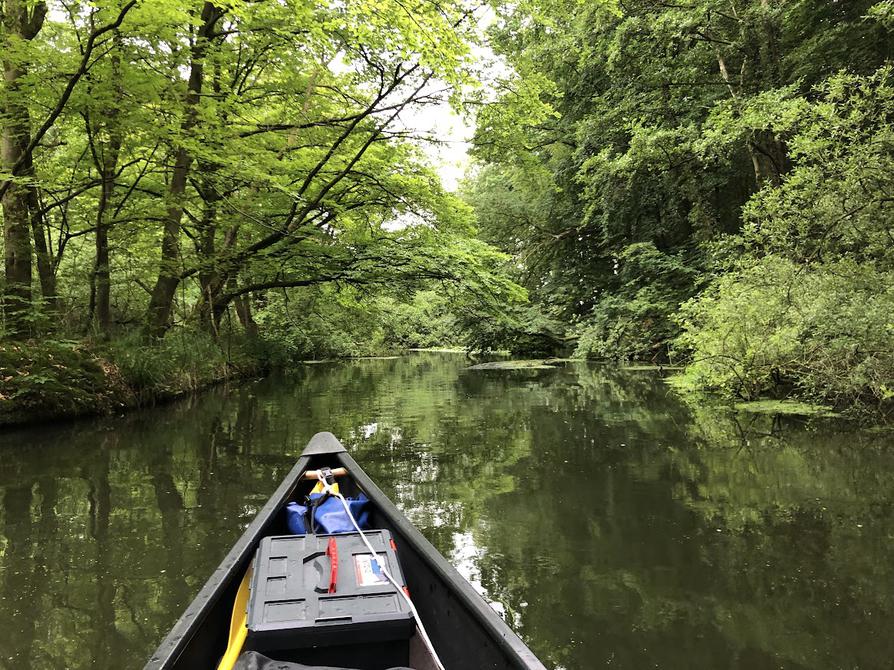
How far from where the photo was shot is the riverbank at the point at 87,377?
641 cm

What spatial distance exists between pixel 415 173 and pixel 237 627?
9120 millimetres

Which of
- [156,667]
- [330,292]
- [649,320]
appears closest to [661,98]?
[649,320]

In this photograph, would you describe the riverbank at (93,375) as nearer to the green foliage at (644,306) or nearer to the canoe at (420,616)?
the canoe at (420,616)

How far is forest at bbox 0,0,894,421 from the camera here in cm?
627

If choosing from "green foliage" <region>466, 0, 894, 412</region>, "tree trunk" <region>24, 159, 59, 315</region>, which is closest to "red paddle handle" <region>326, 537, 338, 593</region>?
"green foliage" <region>466, 0, 894, 412</region>

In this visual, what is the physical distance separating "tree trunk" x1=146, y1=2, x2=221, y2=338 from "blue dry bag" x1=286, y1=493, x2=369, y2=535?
631cm

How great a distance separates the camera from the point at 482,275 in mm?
10008

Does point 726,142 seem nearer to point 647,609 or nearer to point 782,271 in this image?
point 782,271

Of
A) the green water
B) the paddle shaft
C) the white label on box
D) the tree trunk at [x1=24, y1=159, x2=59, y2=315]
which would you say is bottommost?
the green water

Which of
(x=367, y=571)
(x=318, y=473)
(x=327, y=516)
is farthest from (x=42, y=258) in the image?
(x=367, y=571)

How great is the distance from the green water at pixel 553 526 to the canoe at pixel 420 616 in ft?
1.67

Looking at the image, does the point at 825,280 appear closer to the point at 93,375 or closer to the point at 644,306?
the point at 644,306

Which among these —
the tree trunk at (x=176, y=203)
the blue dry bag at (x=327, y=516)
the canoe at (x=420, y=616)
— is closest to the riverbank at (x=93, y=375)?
the tree trunk at (x=176, y=203)

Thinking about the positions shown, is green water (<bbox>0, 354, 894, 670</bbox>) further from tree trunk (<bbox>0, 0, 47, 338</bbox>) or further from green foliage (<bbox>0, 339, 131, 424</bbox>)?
tree trunk (<bbox>0, 0, 47, 338</bbox>)
